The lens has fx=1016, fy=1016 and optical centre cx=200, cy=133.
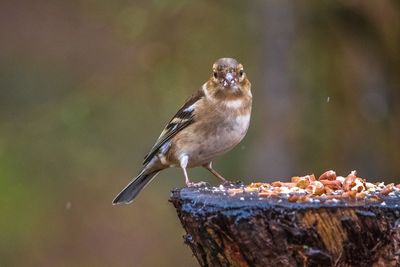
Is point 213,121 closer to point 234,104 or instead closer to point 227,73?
point 234,104

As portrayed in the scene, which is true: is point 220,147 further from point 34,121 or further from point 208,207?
point 34,121

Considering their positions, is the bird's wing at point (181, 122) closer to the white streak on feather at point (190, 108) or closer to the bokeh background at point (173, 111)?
the white streak on feather at point (190, 108)

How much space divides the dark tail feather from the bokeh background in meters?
2.69

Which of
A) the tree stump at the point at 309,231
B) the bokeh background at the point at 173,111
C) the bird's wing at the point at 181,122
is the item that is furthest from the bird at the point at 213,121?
the bokeh background at the point at 173,111

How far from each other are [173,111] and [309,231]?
6797mm

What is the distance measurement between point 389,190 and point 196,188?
43.6 inches

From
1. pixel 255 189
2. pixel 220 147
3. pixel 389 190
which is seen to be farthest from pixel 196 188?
pixel 220 147

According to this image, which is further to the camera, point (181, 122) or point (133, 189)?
point (133, 189)

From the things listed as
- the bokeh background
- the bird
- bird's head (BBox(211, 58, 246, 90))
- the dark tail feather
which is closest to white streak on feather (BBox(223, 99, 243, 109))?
the bird

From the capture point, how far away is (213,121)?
7.51m

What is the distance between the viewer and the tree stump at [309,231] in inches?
198

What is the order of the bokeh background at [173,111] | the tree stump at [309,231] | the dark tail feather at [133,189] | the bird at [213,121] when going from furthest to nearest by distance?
the bokeh background at [173,111] → the dark tail feather at [133,189] → the bird at [213,121] → the tree stump at [309,231]

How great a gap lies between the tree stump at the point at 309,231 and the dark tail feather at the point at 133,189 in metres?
2.86

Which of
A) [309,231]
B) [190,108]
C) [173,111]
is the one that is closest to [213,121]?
[190,108]
